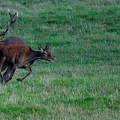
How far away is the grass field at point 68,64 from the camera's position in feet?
35.4

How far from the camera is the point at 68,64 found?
20.4 m

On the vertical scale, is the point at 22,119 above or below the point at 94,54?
above

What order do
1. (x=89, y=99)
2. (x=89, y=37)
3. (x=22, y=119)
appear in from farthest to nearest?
(x=89, y=37)
(x=89, y=99)
(x=22, y=119)

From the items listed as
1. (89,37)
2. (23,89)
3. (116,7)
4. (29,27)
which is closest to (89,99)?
(23,89)

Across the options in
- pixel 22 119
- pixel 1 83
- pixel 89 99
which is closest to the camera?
pixel 22 119

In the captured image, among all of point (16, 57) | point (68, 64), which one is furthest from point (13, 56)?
point (68, 64)

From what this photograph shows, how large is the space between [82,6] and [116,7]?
1805mm

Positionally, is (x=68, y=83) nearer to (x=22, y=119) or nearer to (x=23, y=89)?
(x=23, y=89)

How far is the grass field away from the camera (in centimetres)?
1079

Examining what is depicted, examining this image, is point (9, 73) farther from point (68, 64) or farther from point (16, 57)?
point (68, 64)

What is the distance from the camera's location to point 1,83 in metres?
A: 15.0

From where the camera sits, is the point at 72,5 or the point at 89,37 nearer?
the point at 89,37

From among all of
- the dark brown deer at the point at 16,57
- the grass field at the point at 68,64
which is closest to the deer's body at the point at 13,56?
the dark brown deer at the point at 16,57

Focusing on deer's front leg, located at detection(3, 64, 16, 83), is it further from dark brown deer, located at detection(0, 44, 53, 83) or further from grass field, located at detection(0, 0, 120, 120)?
→ grass field, located at detection(0, 0, 120, 120)
